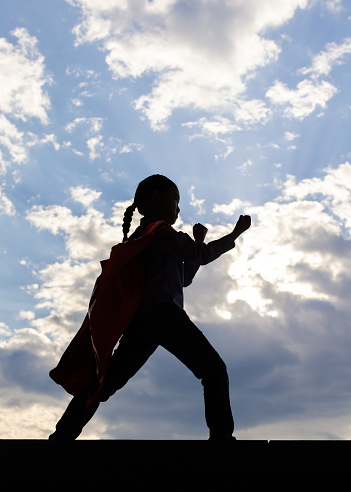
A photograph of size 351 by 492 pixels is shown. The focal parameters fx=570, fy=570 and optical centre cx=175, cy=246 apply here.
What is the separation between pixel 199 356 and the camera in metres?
3.90

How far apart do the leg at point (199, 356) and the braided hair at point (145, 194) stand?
927 millimetres

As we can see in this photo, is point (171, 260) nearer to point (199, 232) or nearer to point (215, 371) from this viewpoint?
point (199, 232)

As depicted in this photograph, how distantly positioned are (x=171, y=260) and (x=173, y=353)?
702mm

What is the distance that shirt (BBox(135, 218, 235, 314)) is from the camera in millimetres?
4117

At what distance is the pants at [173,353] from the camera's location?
384 cm

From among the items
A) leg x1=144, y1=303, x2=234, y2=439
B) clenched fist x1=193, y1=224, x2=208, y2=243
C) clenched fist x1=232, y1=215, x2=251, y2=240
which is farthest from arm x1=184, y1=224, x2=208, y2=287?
leg x1=144, y1=303, x2=234, y2=439

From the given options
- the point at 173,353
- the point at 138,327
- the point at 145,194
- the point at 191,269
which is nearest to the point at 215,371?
the point at 173,353

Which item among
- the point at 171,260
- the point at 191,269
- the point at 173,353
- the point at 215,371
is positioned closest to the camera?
the point at 215,371

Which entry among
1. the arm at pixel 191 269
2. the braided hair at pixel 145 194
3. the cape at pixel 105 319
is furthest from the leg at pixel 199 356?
the braided hair at pixel 145 194

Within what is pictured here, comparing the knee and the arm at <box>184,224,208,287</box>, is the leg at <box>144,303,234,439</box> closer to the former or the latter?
the knee

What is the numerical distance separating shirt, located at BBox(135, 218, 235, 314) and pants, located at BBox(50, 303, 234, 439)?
0.10 meters

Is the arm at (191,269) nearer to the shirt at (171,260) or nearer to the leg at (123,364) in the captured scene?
the shirt at (171,260)
